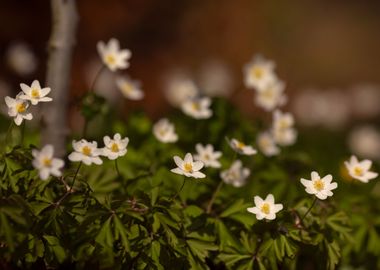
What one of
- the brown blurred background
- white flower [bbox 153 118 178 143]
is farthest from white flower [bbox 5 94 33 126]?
the brown blurred background

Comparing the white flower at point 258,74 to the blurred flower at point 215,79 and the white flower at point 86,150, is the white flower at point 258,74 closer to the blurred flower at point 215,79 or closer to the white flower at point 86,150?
the white flower at point 86,150

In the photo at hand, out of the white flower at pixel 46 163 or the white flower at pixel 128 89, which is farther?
the white flower at pixel 128 89

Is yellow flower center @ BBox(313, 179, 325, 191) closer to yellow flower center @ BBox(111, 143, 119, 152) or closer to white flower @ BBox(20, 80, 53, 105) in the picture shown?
yellow flower center @ BBox(111, 143, 119, 152)

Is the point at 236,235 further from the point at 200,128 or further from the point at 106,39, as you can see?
the point at 106,39

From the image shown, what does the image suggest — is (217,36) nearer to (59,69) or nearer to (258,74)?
(258,74)

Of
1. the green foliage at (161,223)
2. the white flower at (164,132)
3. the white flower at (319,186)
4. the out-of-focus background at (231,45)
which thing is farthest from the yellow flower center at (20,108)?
the out-of-focus background at (231,45)

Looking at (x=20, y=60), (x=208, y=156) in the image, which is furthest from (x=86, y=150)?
(x=20, y=60)

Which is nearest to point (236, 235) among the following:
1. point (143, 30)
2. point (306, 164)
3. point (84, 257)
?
point (84, 257)
